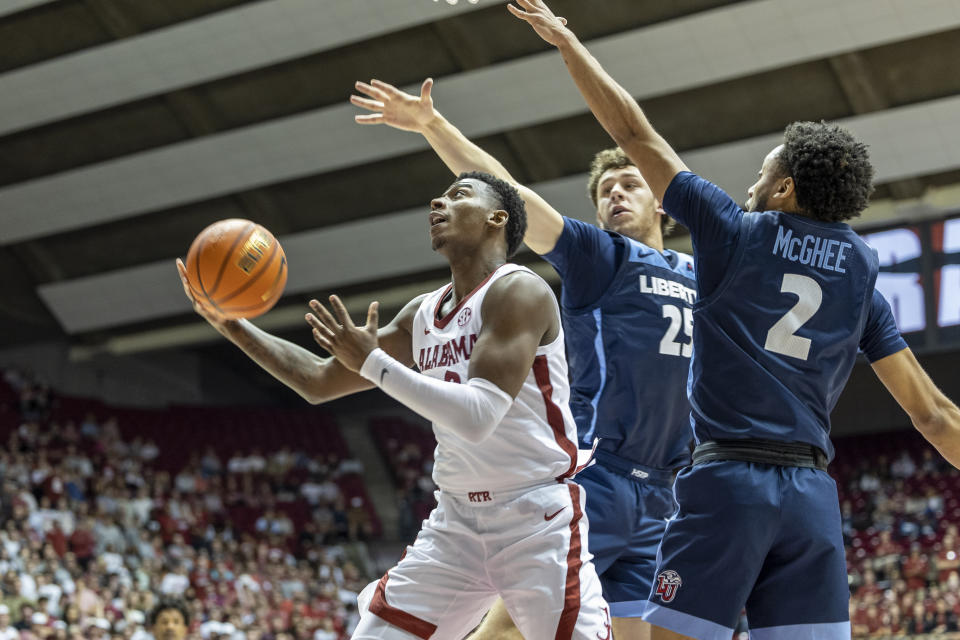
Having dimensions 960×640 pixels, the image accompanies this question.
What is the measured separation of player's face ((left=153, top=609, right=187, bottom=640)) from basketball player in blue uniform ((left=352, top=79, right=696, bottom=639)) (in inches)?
109

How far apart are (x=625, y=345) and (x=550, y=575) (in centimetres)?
130

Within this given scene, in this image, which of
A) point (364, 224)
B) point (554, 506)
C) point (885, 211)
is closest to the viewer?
point (554, 506)

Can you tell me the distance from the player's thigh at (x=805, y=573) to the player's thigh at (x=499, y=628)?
37.9 inches

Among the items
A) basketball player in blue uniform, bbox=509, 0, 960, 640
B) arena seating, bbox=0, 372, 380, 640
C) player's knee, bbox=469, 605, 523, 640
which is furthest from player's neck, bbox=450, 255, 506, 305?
arena seating, bbox=0, 372, 380, 640

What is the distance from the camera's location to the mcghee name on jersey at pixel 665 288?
4402mm

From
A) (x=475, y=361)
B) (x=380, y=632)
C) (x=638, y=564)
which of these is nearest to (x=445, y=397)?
(x=475, y=361)

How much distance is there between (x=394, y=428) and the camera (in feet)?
A: 87.3

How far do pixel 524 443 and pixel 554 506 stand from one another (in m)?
0.22

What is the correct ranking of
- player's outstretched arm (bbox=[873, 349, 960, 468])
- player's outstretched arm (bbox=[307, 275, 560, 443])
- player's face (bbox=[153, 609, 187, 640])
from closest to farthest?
player's outstretched arm (bbox=[307, 275, 560, 443]) < player's outstretched arm (bbox=[873, 349, 960, 468]) < player's face (bbox=[153, 609, 187, 640])

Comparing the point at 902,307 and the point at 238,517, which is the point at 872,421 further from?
the point at 238,517


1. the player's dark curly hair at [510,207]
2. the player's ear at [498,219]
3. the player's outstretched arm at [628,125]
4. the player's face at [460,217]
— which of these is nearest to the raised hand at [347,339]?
the player's face at [460,217]

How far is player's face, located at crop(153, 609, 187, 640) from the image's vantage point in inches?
231

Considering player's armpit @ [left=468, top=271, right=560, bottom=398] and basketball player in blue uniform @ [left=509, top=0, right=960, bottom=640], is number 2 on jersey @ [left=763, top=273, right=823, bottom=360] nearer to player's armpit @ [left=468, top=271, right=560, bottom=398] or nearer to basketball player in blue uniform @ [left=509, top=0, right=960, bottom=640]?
basketball player in blue uniform @ [left=509, top=0, right=960, bottom=640]

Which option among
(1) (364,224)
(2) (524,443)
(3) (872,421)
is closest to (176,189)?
(1) (364,224)
